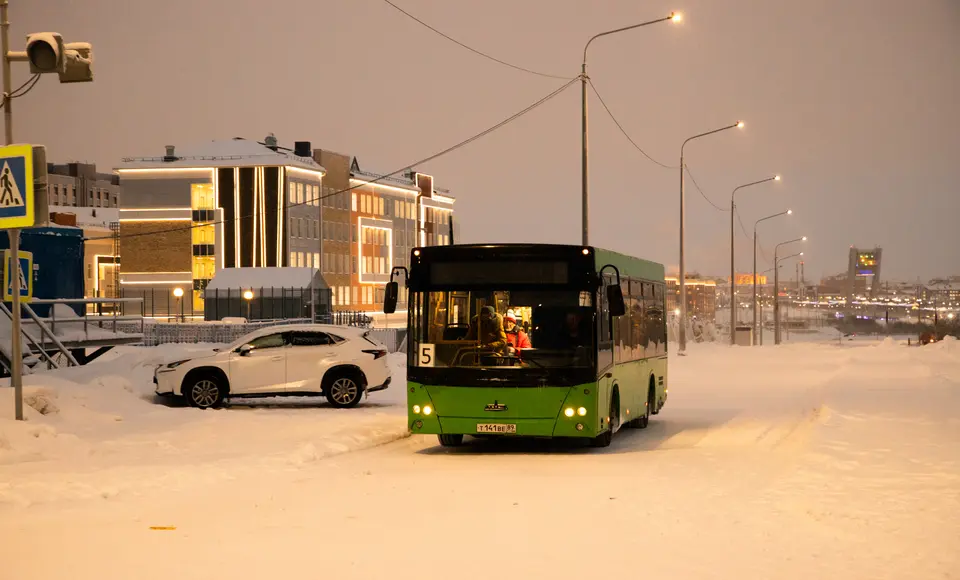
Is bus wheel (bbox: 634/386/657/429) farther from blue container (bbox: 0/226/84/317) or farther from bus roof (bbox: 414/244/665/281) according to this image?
blue container (bbox: 0/226/84/317)

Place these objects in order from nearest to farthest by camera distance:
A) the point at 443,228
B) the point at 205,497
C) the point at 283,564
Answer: the point at 283,564 < the point at 205,497 < the point at 443,228

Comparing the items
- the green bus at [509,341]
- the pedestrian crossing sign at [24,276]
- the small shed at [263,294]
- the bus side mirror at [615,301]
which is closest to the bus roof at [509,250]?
the green bus at [509,341]

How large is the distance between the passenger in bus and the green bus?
1 cm

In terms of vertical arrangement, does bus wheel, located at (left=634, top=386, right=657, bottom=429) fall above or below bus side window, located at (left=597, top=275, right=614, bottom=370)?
below

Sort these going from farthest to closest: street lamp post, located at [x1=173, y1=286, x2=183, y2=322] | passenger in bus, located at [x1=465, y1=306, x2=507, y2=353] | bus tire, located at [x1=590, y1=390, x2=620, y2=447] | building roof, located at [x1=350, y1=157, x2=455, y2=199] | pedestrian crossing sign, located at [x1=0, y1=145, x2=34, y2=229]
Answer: building roof, located at [x1=350, y1=157, x2=455, y2=199], street lamp post, located at [x1=173, y1=286, x2=183, y2=322], bus tire, located at [x1=590, y1=390, x2=620, y2=447], passenger in bus, located at [x1=465, y1=306, x2=507, y2=353], pedestrian crossing sign, located at [x1=0, y1=145, x2=34, y2=229]

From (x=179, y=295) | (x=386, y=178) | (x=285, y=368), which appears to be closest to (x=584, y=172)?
(x=285, y=368)

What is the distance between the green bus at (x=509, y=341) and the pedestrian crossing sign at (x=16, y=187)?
16.0ft

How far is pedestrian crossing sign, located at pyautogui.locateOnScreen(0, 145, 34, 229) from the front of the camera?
1767cm

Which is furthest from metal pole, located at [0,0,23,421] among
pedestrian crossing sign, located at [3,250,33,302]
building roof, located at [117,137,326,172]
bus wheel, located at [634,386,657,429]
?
building roof, located at [117,137,326,172]

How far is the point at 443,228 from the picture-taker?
13725 centimetres

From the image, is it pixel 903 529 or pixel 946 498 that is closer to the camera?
pixel 903 529

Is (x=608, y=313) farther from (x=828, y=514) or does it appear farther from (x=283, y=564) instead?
(x=283, y=564)

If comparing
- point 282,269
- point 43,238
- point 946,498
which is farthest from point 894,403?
point 282,269

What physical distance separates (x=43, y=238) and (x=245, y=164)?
62.8 meters
